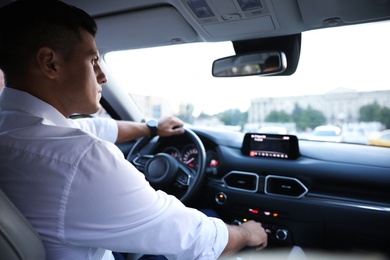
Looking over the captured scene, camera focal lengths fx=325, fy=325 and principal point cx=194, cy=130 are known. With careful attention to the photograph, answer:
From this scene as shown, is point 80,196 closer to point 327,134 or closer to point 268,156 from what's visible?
point 268,156

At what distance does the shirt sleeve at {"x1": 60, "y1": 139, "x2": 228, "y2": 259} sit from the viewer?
1107mm

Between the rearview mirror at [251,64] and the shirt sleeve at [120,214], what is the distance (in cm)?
165

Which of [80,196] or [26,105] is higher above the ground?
[26,105]

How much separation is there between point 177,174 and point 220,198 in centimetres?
41

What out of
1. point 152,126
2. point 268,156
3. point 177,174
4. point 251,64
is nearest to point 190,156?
point 177,174

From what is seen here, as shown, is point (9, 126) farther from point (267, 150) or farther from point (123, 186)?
point (267, 150)

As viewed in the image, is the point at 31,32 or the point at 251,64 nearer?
the point at 31,32

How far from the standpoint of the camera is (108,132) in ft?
8.64

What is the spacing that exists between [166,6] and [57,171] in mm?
1441

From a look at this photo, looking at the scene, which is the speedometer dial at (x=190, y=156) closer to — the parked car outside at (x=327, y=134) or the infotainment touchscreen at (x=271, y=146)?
the infotainment touchscreen at (x=271, y=146)

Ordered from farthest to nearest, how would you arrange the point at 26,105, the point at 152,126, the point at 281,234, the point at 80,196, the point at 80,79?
1. the point at 152,126
2. the point at 281,234
3. the point at 80,79
4. the point at 26,105
5. the point at 80,196

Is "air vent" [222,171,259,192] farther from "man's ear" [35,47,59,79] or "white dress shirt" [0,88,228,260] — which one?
"man's ear" [35,47,59,79]

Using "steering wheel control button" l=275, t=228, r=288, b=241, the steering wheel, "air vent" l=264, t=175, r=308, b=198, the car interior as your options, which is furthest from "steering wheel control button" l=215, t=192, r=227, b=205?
"steering wheel control button" l=275, t=228, r=288, b=241

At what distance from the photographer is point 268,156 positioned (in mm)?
2615
